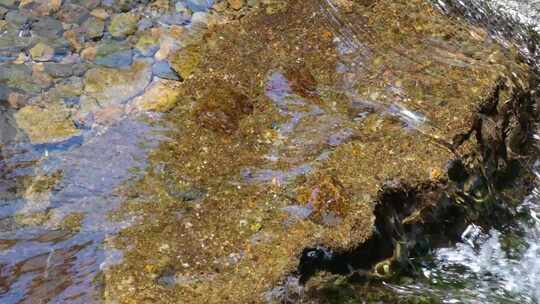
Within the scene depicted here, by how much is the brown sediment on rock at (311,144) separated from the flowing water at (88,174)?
0.10 meters

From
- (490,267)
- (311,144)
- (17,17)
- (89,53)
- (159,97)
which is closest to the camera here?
(490,267)

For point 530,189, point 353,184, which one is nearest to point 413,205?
point 353,184

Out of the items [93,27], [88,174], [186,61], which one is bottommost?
[88,174]

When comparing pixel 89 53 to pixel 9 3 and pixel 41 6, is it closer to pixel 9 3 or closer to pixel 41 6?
pixel 41 6

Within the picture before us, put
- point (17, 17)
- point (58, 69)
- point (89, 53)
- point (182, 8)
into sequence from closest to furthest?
point (58, 69) → point (89, 53) → point (17, 17) → point (182, 8)

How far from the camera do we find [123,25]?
174 inches

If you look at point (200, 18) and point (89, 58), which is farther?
point (200, 18)

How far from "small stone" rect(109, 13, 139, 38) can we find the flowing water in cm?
3

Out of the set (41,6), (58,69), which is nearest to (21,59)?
(58,69)

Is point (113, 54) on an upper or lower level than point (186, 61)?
lower

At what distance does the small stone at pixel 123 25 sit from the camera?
172 inches

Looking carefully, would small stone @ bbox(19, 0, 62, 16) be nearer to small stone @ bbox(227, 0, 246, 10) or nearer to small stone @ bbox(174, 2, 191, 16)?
small stone @ bbox(174, 2, 191, 16)

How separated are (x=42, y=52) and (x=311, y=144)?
197 cm

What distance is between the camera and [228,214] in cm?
338
